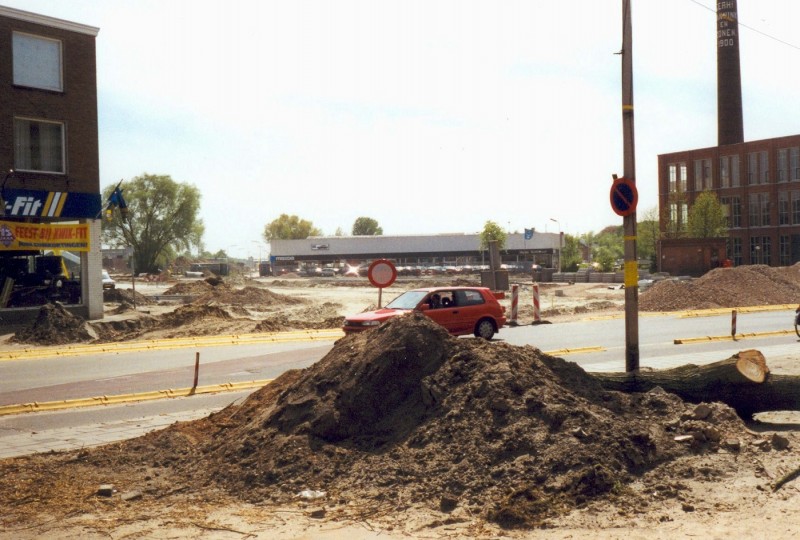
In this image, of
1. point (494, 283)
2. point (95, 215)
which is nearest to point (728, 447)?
point (95, 215)

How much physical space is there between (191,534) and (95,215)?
24.6m

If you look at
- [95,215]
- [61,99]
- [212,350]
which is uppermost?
[61,99]

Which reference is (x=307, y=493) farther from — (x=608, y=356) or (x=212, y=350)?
(x=212, y=350)

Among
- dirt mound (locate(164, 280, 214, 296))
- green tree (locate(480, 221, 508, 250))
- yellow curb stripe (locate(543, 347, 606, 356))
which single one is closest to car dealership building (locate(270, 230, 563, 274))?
green tree (locate(480, 221, 508, 250))

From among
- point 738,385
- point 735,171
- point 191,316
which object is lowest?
point 191,316

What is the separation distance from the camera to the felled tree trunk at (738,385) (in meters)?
8.38

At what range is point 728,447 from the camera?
7.00 meters

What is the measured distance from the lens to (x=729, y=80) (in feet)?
253

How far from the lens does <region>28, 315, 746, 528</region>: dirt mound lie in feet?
20.4

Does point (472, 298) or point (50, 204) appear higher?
point (50, 204)

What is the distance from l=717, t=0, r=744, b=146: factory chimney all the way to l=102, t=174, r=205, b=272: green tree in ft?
192

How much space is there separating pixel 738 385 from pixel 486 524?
13.4 feet

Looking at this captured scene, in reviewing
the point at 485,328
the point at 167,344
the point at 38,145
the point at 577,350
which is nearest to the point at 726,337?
the point at 577,350

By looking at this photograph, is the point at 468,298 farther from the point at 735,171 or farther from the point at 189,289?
the point at 735,171
